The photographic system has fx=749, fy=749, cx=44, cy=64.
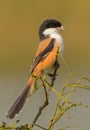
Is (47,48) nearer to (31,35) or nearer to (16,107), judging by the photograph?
(16,107)

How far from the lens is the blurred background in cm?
960

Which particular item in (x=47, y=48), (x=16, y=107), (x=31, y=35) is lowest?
(x=31, y=35)

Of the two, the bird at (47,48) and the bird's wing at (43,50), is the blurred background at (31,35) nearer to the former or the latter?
the bird at (47,48)

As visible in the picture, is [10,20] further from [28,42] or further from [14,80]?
[14,80]

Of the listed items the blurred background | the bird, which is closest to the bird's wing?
the bird

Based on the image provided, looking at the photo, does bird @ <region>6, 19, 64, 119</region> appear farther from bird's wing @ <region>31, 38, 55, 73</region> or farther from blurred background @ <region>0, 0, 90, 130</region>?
blurred background @ <region>0, 0, 90, 130</region>

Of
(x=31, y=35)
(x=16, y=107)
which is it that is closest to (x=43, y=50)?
(x=16, y=107)

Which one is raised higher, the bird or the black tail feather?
the black tail feather

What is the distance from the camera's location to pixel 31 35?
429 inches

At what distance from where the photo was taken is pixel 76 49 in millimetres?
10672

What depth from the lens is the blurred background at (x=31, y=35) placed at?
31.5 ft

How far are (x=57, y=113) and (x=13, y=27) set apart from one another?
8.73 m

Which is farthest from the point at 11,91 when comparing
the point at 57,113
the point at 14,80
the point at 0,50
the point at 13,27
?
the point at 57,113

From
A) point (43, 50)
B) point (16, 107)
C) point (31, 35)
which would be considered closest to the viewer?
point (16, 107)
